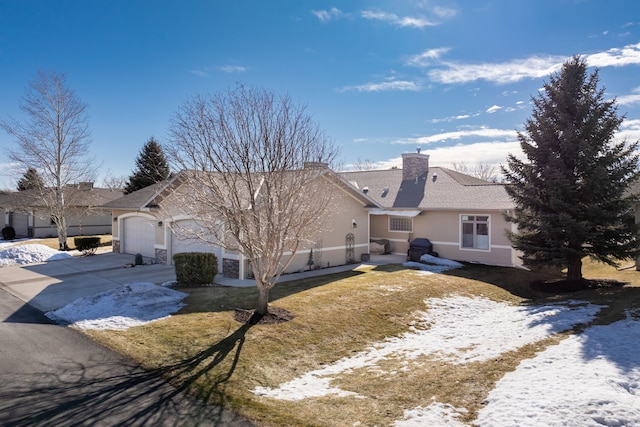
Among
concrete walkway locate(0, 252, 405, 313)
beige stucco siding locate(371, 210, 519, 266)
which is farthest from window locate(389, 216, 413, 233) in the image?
concrete walkway locate(0, 252, 405, 313)

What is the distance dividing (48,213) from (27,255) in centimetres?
1312

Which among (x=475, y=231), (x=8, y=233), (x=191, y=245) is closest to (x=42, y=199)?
(x=8, y=233)

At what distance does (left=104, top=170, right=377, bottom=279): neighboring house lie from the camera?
1653 centimetres

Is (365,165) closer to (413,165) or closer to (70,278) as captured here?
(413,165)

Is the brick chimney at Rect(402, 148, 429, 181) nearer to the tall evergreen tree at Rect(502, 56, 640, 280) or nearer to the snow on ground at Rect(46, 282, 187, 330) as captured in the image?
the tall evergreen tree at Rect(502, 56, 640, 280)

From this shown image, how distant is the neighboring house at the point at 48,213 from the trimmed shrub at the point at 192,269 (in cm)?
1875

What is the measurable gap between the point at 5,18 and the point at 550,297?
20817mm

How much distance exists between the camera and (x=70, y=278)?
15273 millimetres

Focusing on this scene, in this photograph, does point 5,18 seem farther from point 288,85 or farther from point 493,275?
point 493,275

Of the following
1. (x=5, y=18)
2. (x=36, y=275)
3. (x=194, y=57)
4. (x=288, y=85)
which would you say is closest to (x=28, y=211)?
(x=36, y=275)

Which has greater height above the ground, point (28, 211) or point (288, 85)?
point (288, 85)

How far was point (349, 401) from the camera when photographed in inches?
245

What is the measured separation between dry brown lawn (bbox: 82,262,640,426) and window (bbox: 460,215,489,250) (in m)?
5.22

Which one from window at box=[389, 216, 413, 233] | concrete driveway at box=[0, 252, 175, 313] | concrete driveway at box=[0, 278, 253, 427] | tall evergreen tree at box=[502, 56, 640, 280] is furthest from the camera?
window at box=[389, 216, 413, 233]
